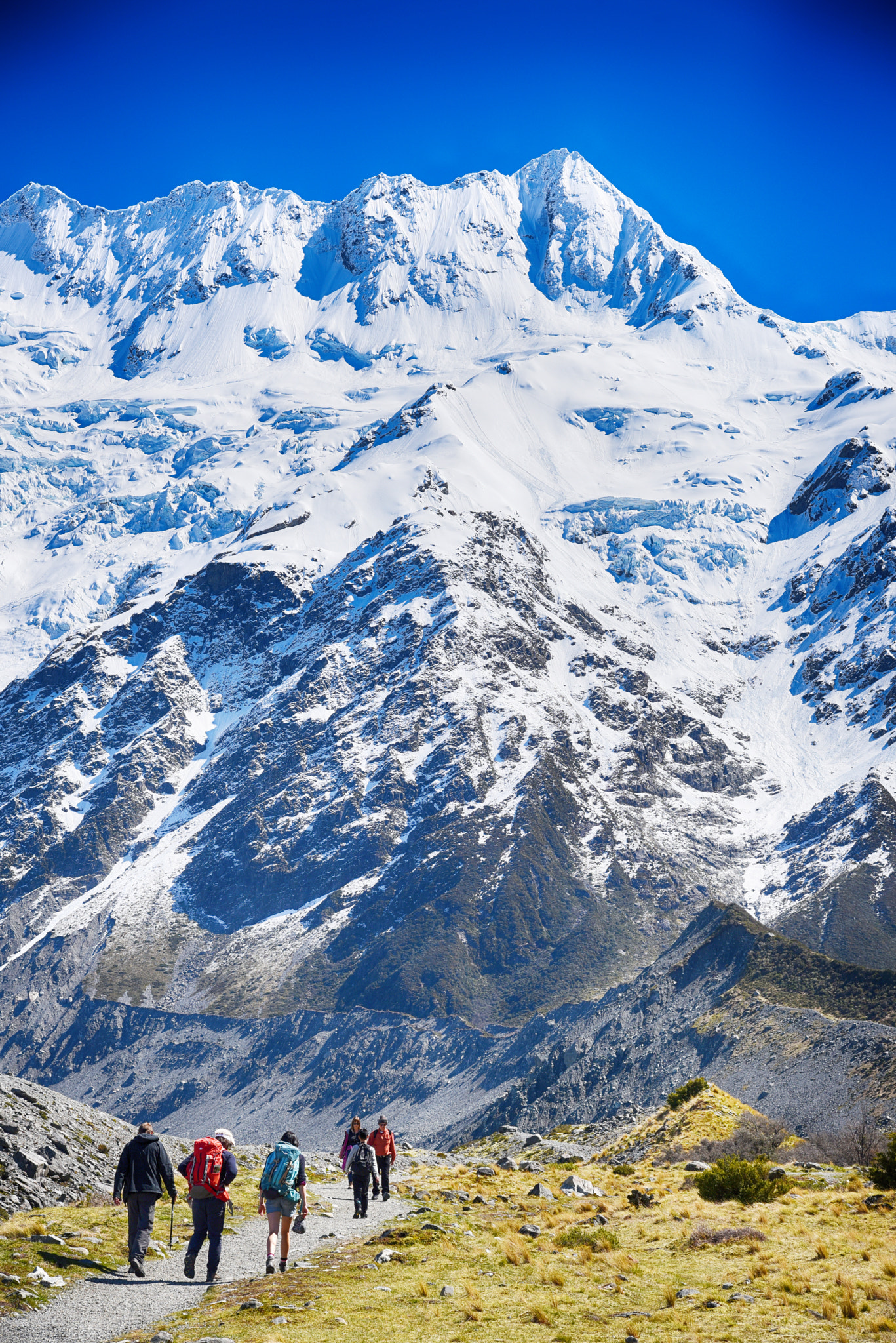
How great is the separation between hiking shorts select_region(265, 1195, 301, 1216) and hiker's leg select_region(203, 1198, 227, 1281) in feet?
4.06

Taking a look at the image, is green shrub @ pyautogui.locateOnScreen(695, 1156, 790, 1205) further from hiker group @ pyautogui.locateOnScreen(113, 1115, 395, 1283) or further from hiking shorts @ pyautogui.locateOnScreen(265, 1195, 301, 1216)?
hiking shorts @ pyautogui.locateOnScreen(265, 1195, 301, 1216)

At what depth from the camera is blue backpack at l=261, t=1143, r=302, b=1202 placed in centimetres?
2773

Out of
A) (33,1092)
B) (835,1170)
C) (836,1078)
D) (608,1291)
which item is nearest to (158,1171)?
(608,1291)

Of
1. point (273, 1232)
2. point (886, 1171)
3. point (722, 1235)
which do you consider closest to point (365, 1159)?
point (273, 1232)

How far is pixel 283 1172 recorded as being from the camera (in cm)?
2792

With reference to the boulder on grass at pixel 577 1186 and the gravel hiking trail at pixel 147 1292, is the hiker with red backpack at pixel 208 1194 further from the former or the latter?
the boulder on grass at pixel 577 1186

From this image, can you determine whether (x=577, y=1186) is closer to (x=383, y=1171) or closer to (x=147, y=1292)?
(x=383, y=1171)

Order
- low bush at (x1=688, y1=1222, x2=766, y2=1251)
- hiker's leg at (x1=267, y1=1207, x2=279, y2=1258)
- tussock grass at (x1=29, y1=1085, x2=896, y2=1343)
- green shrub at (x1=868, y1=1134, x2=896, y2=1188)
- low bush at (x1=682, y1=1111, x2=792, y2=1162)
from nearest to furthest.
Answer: tussock grass at (x1=29, y1=1085, x2=896, y2=1343), hiker's leg at (x1=267, y1=1207, x2=279, y2=1258), low bush at (x1=688, y1=1222, x2=766, y2=1251), green shrub at (x1=868, y1=1134, x2=896, y2=1188), low bush at (x1=682, y1=1111, x2=792, y2=1162)

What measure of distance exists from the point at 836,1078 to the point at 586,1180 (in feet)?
193

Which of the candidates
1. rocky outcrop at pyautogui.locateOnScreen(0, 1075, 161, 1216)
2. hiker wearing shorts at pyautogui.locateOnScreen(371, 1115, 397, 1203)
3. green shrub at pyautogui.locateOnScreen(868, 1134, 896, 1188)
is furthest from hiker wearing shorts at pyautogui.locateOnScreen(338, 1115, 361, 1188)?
green shrub at pyautogui.locateOnScreen(868, 1134, 896, 1188)

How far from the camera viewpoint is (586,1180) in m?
→ 49.2

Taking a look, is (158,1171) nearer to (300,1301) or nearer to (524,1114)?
(300,1301)

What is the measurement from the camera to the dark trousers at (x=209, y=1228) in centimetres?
2694

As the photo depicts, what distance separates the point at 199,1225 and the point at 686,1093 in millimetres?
46088
